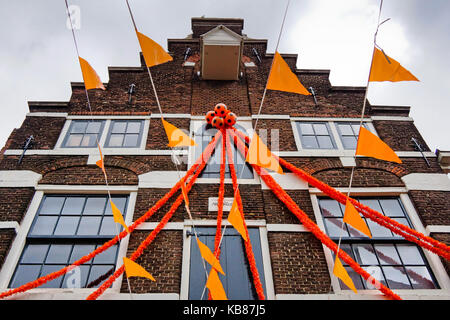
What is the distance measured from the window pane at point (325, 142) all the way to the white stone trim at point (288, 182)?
1.45m

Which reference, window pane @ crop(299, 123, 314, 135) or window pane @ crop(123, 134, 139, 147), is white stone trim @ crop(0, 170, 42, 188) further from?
window pane @ crop(299, 123, 314, 135)

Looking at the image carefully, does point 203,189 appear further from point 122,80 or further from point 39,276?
point 122,80

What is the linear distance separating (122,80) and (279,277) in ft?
22.3

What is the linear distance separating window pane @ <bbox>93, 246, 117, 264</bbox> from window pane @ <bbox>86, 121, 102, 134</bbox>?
3.28 m

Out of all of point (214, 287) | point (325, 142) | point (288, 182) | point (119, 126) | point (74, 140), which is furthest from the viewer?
point (119, 126)

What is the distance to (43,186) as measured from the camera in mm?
6016

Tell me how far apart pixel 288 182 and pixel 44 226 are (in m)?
4.85

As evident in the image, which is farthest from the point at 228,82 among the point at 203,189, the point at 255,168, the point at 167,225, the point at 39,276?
the point at 39,276

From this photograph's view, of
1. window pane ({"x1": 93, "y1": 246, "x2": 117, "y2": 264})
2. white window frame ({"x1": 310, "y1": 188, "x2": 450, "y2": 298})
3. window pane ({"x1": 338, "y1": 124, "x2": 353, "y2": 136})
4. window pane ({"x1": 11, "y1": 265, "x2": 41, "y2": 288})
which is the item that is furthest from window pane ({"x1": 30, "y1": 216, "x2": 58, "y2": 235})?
window pane ({"x1": 338, "y1": 124, "x2": 353, "y2": 136})

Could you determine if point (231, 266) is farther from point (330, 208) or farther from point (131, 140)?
point (131, 140)

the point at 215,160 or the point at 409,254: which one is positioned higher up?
the point at 215,160

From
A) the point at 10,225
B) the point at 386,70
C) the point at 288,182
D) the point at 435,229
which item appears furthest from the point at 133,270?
the point at 435,229

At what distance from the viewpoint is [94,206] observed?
5.86 meters

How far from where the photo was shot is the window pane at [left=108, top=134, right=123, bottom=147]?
7023mm
